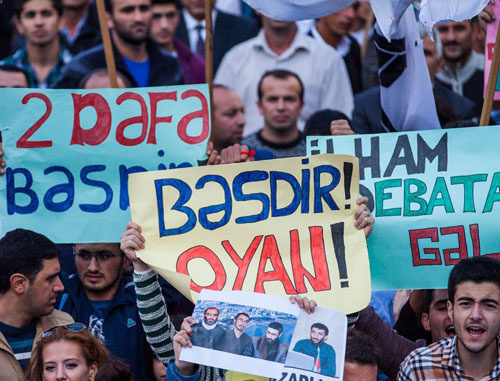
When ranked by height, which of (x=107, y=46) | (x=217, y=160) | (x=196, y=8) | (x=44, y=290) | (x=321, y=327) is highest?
(x=196, y=8)

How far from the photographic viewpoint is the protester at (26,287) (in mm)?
5457

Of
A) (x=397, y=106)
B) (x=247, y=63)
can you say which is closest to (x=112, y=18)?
(x=247, y=63)

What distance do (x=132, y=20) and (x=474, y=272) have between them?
4260mm

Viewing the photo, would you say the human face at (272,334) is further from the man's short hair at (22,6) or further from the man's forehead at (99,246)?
the man's short hair at (22,6)

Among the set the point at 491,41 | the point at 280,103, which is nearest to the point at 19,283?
the point at 491,41

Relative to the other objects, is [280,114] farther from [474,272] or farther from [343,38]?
[474,272]

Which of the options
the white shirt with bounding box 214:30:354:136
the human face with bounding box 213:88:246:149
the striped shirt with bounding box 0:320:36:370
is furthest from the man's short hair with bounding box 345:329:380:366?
the white shirt with bounding box 214:30:354:136

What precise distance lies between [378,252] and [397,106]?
907 millimetres

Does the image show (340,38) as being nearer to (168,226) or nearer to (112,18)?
(112,18)

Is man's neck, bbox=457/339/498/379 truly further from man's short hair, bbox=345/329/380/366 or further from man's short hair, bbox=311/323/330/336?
man's short hair, bbox=311/323/330/336

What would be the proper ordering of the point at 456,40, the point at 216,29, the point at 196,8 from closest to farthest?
the point at 456,40 → the point at 216,29 → the point at 196,8

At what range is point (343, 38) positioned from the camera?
953 cm

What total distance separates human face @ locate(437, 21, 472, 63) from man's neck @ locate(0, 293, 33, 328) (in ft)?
14.3

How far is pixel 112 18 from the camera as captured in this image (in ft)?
28.2
